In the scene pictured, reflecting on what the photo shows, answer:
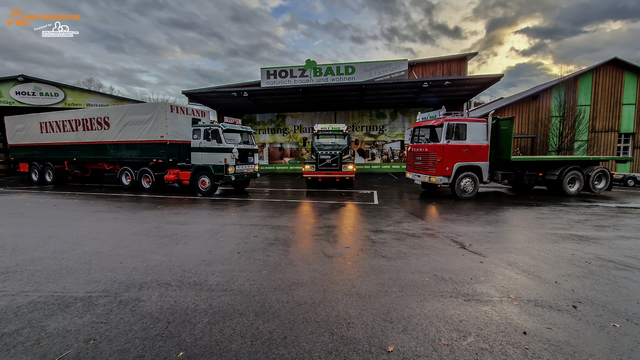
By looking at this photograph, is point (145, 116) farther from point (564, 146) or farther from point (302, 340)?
point (564, 146)

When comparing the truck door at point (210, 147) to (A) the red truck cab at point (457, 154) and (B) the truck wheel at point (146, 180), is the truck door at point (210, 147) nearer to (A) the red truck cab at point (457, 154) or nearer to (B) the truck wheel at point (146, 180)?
(B) the truck wheel at point (146, 180)

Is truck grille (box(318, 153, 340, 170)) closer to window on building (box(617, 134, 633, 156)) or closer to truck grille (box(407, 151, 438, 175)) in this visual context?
truck grille (box(407, 151, 438, 175))

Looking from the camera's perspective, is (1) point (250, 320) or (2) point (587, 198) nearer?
(1) point (250, 320)

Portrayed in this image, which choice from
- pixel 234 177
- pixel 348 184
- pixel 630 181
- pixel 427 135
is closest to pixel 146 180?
pixel 234 177

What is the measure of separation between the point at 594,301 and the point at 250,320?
12.6 feet

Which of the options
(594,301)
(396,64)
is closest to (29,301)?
(594,301)

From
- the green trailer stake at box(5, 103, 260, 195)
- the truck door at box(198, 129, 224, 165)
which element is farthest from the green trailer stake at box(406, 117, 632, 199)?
the truck door at box(198, 129, 224, 165)

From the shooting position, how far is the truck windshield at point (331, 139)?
42.9 ft

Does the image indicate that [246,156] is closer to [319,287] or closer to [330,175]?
[330,175]

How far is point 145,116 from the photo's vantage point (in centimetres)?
1202

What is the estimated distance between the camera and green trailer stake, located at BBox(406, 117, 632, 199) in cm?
1033

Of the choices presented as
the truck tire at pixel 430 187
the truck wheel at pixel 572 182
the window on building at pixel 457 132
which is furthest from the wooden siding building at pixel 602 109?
the window on building at pixel 457 132

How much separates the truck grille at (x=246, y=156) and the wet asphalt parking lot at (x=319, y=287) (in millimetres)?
4538

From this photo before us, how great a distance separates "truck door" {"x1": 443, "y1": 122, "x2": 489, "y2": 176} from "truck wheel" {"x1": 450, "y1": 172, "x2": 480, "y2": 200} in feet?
1.59
